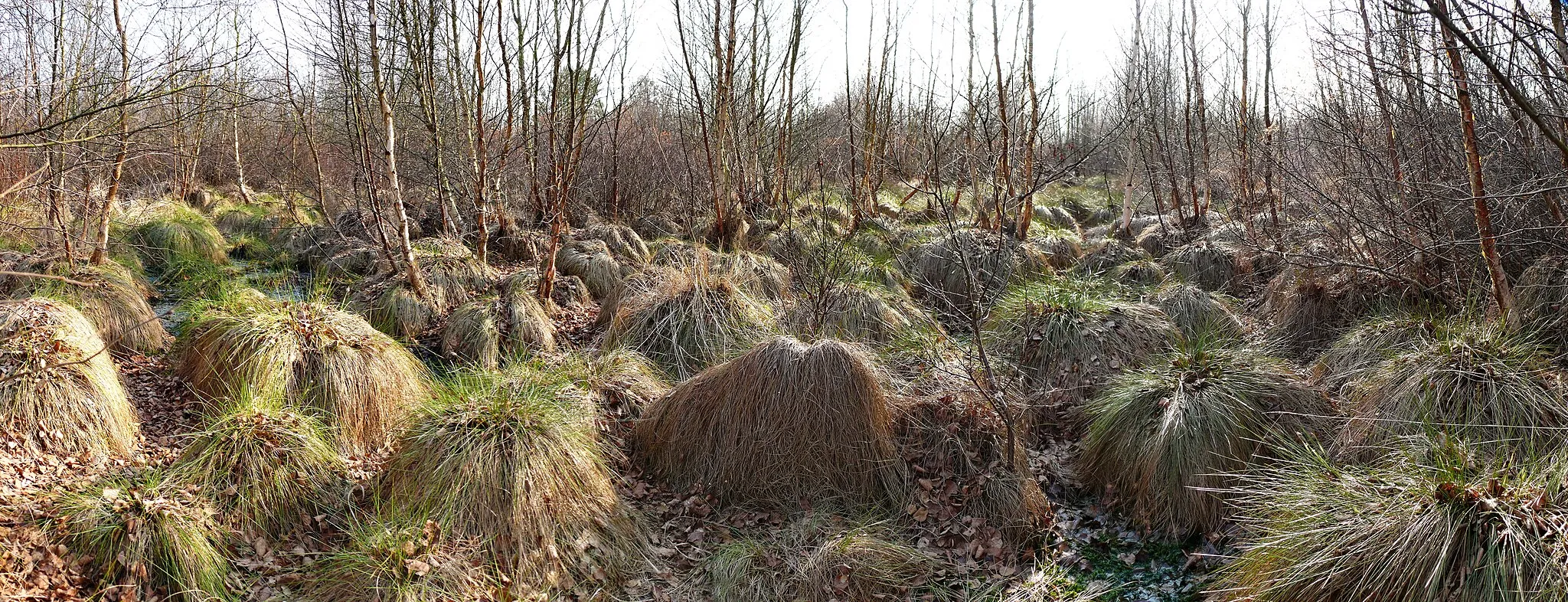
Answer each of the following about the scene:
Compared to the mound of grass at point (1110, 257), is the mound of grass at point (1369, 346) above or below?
below

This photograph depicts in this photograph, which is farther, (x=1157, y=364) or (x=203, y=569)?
(x=1157, y=364)

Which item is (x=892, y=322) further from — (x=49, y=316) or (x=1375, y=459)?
(x=49, y=316)

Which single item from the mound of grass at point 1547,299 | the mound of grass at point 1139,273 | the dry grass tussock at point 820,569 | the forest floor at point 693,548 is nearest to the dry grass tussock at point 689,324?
the forest floor at point 693,548

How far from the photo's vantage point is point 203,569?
3688mm

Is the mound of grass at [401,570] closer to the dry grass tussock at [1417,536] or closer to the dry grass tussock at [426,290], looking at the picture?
the dry grass tussock at [1417,536]

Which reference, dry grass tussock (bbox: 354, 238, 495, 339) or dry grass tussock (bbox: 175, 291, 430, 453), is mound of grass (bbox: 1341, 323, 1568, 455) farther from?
dry grass tussock (bbox: 354, 238, 495, 339)

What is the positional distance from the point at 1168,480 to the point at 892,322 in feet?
10.1

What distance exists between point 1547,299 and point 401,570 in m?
6.62

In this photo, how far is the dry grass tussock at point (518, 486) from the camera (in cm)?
400

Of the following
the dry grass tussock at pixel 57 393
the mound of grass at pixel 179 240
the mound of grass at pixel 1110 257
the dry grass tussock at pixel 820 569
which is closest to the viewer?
the dry grass tussock at pixel 820 569

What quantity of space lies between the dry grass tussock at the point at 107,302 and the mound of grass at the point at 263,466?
234 centimetres

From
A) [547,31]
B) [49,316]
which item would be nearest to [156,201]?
[547,31]

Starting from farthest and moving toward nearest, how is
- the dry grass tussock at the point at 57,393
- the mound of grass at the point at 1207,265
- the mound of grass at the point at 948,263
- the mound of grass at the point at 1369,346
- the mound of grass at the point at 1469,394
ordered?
the mound of grass at the point at 1207,265
the mound of grass at the point at 948,263
the mound of grass at the point at 1369,346
the dry grass tussock at the point at 57,393
the mound of grass at the point at 1469,394

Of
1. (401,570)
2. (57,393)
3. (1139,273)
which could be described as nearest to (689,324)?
(401,570)
